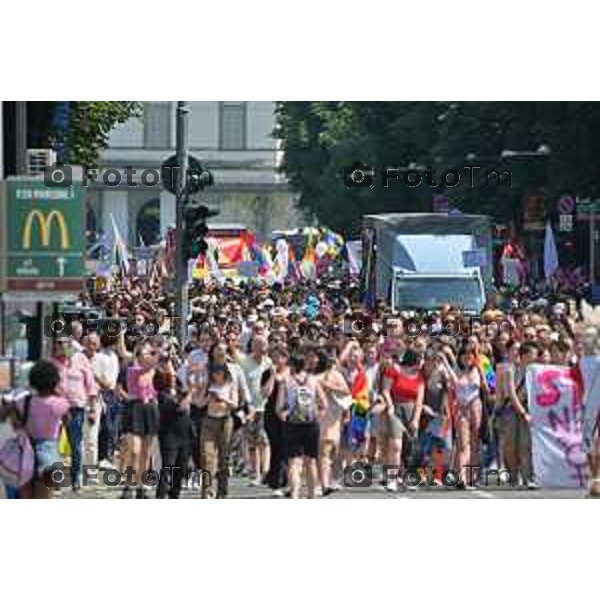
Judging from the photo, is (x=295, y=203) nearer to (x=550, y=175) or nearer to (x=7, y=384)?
(x=550, y=175)

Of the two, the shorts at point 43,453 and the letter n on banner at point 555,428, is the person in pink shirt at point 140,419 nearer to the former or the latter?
the letter n on banner at point 555,428

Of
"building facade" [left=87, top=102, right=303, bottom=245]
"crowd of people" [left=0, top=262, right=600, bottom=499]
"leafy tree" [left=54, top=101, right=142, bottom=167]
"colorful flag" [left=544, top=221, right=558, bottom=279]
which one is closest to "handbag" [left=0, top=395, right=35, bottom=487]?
"crowd of people" [left=0, top=262, right=600, bottom=499]

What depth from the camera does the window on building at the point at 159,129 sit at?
37375 millimetres

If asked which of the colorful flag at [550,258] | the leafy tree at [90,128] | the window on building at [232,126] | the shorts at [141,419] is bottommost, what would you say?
the shorts at [141,419]

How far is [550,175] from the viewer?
179ft

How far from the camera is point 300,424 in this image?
24.0 m

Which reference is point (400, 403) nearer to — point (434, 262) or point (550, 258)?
point (434, 262)

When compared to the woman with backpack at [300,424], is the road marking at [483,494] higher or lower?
lower

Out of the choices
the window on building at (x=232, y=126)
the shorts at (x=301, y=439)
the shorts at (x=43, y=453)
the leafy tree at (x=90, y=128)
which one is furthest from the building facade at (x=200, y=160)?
the shorts at (x=43, y=453)

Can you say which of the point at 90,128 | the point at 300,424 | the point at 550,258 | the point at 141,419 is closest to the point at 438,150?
the point at 550,258

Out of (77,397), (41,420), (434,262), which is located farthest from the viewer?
(434,262)

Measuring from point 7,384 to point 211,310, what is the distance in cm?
1165

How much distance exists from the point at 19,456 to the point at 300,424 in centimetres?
441
